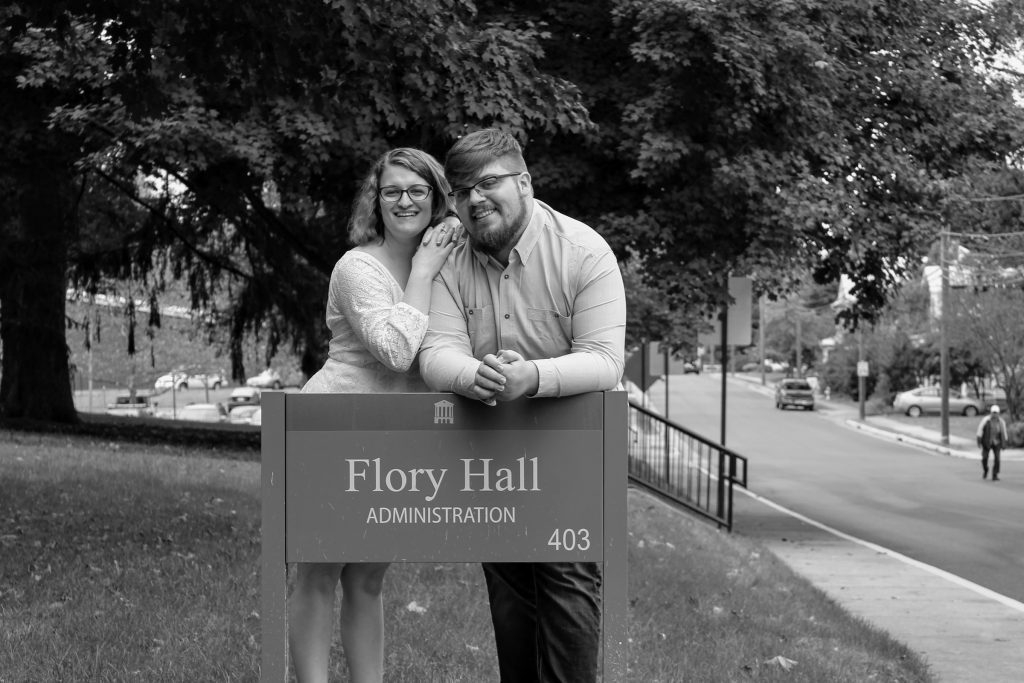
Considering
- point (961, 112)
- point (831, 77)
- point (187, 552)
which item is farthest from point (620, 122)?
point (187, 552)

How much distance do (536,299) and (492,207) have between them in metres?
0.30

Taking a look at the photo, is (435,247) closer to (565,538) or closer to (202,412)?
(565,538)

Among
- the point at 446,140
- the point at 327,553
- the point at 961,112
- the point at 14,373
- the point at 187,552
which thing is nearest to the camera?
the point at 327,553

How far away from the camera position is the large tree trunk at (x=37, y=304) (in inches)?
768

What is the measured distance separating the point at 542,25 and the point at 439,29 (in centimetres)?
403

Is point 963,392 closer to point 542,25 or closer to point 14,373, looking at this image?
point 14,373

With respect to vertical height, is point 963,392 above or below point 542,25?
below

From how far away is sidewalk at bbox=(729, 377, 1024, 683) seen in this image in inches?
295

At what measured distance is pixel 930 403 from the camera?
51.8m

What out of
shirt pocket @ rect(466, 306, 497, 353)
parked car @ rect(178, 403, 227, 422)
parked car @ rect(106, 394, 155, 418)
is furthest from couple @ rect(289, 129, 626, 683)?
parked car @ rect(106, 394, 155, 418)

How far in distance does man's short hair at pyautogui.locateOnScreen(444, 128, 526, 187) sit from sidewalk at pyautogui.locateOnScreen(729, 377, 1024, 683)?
4.64 metres

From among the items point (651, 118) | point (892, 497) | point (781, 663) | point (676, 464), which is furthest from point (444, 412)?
point (892, 497)

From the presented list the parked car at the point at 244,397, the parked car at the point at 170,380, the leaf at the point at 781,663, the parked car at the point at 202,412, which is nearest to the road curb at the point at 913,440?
the parked car at the point at 170,380

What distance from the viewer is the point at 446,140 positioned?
12.6 m
